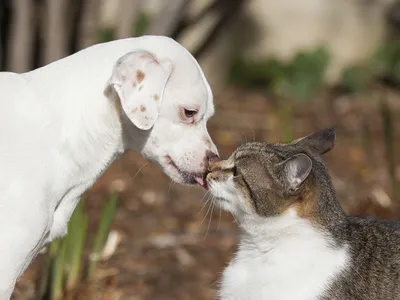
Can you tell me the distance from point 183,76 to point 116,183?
3.35 metres

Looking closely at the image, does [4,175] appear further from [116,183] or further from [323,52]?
[323,52]

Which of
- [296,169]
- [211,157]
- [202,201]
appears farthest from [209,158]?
[202,201]

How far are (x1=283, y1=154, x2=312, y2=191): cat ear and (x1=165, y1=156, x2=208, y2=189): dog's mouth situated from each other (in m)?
0.41

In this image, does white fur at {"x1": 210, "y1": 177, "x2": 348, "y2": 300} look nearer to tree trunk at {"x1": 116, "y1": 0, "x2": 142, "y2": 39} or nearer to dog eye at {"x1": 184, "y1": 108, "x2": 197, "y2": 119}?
dog eye at {"x1": 184, "y1": 108, "x2": 197, "y2": 119}

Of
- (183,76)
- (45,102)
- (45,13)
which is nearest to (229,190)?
(183,76)

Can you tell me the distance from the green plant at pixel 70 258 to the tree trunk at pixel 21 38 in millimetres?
2875

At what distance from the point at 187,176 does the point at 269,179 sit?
0.40 metres

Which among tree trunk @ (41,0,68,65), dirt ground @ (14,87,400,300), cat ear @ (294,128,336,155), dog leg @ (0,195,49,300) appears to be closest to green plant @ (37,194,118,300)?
dirt ground @ (14,87,400,300)

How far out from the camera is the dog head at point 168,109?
3.89 meters

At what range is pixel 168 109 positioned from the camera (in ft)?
13.4

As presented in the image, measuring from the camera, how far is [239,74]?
10141 mm

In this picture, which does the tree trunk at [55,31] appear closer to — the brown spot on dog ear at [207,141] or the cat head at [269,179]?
the cat head at [269,179]

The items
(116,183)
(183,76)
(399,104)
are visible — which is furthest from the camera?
(399,104)

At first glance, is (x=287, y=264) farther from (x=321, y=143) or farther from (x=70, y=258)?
(x=70, y=258)
